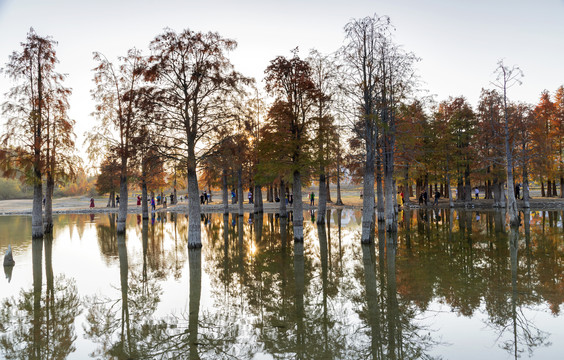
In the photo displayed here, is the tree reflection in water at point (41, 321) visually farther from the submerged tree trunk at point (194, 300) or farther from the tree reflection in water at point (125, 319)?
the submerged tree trunk at point (194, 300)

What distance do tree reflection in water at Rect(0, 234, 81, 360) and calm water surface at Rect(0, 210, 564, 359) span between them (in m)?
0.04

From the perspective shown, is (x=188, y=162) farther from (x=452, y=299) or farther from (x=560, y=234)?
(x=560, y=234)

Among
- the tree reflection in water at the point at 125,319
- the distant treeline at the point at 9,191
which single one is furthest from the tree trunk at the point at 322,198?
the distant treeline at the point at 9,191

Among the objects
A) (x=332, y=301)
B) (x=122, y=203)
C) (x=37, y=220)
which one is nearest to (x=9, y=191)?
(x=37, y=220)

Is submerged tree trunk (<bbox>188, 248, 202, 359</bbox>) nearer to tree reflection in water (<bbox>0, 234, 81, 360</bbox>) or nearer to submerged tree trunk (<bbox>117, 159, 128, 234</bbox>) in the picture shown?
tree reflection in water (<bbox>0, 234, 81, 360</bbox>)

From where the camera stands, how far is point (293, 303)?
32.2 feet

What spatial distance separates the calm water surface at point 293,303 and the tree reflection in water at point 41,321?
0.12 ft

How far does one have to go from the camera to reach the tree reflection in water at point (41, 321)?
23.6 feet

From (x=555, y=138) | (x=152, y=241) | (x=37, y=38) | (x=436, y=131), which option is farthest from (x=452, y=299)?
(x=555, y=138)

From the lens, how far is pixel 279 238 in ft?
75.9

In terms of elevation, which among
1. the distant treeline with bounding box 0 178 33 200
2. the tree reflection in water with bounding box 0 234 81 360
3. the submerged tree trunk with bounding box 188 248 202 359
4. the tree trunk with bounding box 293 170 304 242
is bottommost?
the submerged tree trunk with bounding box 188 248 202 359

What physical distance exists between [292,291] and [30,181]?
22341 mm

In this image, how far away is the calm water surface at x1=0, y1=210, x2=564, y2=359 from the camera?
7.14 meters

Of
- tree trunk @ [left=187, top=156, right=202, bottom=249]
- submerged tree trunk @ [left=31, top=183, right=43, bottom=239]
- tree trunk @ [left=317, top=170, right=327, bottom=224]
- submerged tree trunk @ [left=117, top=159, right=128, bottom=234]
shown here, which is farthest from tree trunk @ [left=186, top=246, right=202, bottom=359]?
submerged tree trunk @ [left=31, top=183, right=43, bottom=239]
